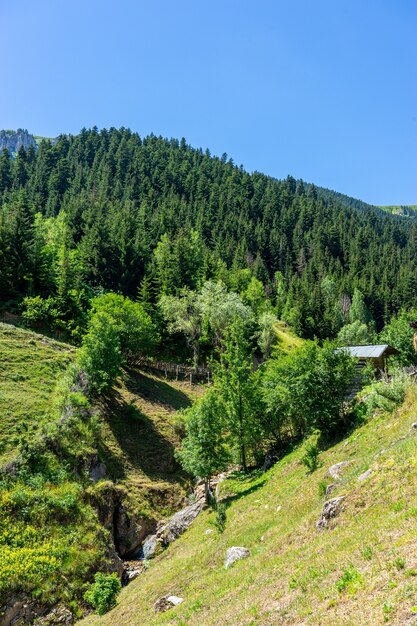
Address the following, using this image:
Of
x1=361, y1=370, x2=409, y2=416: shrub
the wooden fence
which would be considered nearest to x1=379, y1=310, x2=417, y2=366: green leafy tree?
the wooden fence

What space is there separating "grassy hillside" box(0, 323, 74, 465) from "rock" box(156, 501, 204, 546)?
12.8 meters

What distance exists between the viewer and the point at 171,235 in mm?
97875

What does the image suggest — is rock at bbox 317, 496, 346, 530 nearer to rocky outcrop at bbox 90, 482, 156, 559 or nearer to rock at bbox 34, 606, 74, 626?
rock at bbox 34, 606, 74, 626

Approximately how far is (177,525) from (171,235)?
7692 cm

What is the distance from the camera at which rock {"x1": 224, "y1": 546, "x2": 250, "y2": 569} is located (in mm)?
16266

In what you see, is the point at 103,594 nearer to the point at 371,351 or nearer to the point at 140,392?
the point at 140,392

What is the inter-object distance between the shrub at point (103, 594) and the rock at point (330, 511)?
1464 cm

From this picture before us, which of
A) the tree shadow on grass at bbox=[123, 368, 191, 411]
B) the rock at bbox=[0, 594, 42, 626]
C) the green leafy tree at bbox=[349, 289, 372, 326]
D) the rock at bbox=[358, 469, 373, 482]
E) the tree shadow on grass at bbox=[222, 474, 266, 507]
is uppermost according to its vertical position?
the green leafy tree at bbox=[349, 289, 372, 326]

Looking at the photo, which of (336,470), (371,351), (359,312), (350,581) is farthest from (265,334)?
(350,581)

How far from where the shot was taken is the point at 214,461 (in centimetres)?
2994

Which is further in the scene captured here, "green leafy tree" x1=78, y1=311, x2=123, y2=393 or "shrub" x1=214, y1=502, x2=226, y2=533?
"green leafy tree" x1=78, y1=311, x2=123, y2=393

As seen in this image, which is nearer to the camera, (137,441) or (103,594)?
(103,594)

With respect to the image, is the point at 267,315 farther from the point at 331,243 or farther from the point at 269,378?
the point at 331,243

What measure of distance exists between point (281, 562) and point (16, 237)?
62.8m
